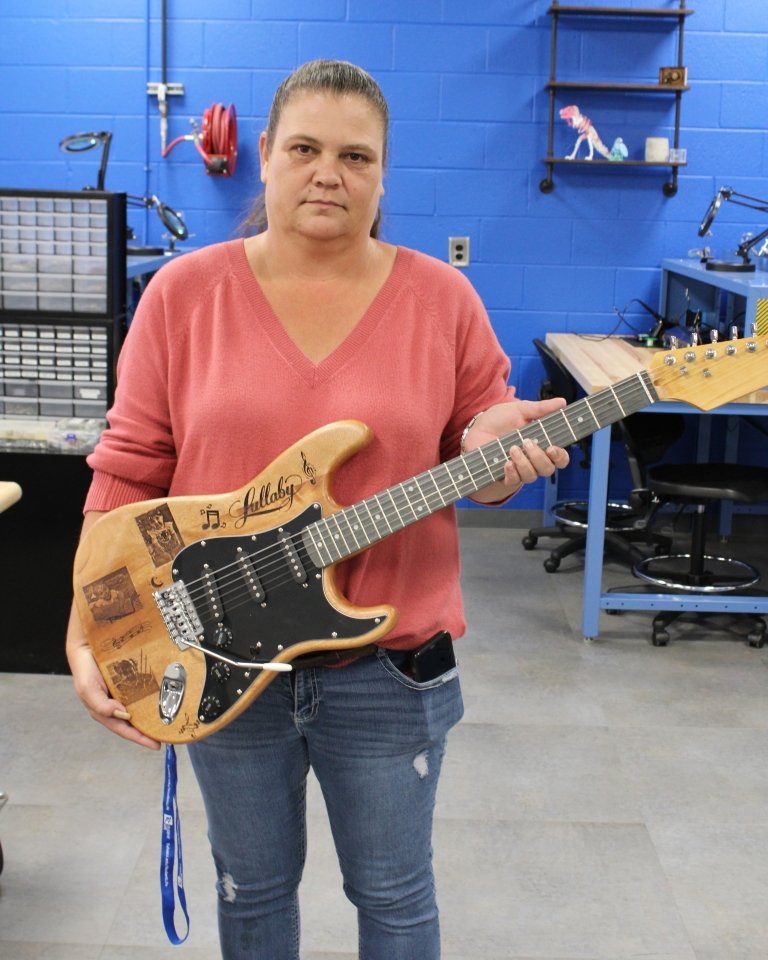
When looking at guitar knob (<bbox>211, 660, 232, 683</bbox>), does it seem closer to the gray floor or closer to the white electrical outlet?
the gray floor

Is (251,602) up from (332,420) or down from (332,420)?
down

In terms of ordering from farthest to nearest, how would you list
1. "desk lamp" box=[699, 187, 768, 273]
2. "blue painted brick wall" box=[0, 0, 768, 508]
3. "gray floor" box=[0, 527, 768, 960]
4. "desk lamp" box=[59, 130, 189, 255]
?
"blue painted brick wall" box=[0, 0, 768, 508] < "desk lamp" box=[699, 187, 768, 273] < "desk lamp" box=[59, 130, 189, 255] < "gray floor" box=[0, 527, 768, 960]

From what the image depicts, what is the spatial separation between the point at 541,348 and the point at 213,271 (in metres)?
3.31

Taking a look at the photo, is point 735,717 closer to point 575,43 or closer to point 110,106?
point 575,43

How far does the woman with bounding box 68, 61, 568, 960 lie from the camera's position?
1443 millimetres

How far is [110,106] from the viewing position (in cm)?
518

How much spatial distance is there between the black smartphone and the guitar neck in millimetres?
149

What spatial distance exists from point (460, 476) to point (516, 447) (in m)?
0.08

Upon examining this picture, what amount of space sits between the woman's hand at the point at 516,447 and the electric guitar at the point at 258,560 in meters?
0.02

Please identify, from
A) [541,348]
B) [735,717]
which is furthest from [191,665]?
[541,348]

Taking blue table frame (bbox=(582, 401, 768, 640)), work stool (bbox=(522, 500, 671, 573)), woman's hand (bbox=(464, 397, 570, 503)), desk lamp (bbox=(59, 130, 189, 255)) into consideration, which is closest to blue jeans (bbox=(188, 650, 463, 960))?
woman's hand (bbox=(464, 397, 570, 503))

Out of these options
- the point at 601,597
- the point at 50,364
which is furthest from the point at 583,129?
the point at 50,364

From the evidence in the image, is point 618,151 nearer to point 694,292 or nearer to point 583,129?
point 583,129

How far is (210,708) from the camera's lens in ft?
4.96
